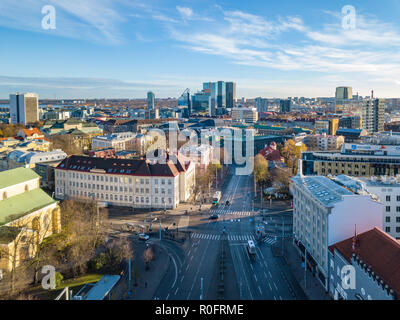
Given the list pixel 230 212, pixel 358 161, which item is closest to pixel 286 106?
pixel 358 161

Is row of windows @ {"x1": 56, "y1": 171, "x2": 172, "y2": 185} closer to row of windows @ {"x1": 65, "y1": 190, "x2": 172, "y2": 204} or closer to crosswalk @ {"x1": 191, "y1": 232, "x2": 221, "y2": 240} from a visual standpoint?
row of windows @ {"x1": 65, "y1": 190, "x2": 172, "y2": 204}

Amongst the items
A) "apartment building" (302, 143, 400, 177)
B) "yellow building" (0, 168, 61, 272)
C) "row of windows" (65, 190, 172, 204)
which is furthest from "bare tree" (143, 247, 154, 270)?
"apartment building" (302, 143, 400, 177)

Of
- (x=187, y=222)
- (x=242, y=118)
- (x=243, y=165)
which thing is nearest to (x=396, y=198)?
(x=187, y=222)

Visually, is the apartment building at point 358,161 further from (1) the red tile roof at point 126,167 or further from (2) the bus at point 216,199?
(1) the red tile roof at point 126,167

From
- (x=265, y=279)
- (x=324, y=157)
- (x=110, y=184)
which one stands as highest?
(x=324, y=157)
